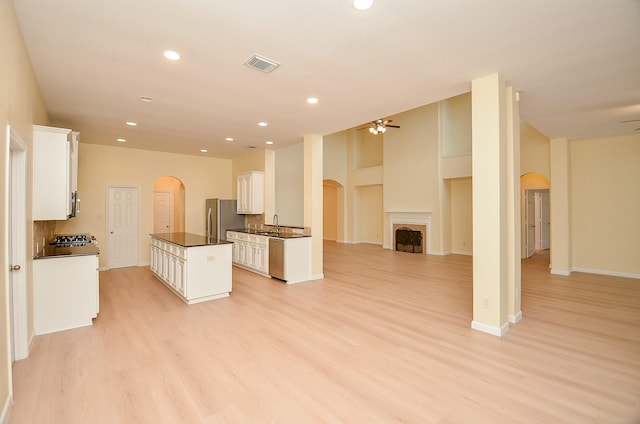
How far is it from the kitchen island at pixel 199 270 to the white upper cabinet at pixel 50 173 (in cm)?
157

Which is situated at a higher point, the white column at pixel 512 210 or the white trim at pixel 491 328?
the white column at pixel 512 210

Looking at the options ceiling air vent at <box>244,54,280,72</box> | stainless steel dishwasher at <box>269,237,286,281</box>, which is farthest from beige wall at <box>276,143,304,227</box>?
ceiling air vent at <box>244,54,280,72</box>

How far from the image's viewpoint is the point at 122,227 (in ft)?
24.0

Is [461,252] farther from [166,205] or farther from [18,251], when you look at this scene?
[18,251]

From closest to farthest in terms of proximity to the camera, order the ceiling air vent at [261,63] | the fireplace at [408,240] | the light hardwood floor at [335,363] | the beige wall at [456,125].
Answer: the light hardwood floor at [335,363], the ceiling air vent at [261,63], the beige wall at [456,125], the fireplace at [408,240]

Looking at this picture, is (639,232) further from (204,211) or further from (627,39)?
(204,211)

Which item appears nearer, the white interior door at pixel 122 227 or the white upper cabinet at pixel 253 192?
the white interior door at pixel 122 227

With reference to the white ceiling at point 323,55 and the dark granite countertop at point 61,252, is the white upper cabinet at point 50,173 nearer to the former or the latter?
the dark granite countertop at point 61,252

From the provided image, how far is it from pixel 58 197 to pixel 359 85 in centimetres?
370

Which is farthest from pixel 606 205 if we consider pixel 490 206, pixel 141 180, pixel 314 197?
pixel 141 180

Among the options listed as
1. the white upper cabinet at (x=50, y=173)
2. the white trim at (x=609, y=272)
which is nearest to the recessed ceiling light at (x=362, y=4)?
the white upper cabinet at (x=50, y=173)

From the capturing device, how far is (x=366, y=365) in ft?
9.04

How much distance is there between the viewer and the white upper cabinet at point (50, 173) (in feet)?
11.0

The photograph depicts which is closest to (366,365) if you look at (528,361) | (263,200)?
(528,361)
